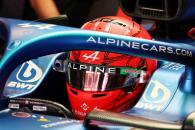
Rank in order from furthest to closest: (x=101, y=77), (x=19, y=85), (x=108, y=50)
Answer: (x=19, y=85), (x=101, y=77), (x=108, y=50)

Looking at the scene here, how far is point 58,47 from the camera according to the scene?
0.85 meters

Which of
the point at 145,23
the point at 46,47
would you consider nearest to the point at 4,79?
the point at 46,47

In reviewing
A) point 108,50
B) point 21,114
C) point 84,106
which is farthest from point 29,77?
point 108,50

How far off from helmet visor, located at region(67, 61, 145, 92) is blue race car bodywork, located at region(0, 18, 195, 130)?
0.15 ft

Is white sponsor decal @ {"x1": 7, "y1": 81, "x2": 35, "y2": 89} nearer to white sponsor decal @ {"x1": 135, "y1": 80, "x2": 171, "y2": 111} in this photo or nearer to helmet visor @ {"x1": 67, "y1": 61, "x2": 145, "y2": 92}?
helmet visor @ {"x1": 67, "y1": 61, "x2": 145, "y2": 92}

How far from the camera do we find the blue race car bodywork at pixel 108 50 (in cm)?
83

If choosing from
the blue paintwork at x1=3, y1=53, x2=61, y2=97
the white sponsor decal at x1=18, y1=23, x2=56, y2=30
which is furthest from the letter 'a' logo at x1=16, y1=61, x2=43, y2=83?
the white sponsor decal at x1=18, y1=23, x2=56, y2=30

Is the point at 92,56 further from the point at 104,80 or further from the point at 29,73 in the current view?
the point at 29,73

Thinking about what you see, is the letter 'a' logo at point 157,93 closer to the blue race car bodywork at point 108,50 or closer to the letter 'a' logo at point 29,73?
the blue race car bodywork at point 108,50

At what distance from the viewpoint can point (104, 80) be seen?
1047 mm

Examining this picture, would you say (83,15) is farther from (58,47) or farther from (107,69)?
(58,47)

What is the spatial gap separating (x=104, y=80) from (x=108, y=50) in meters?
0.22

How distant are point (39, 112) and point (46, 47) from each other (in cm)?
20

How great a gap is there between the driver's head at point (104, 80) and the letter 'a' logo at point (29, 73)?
0.13 meters
